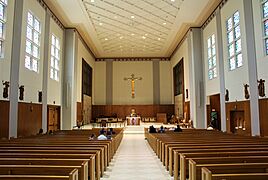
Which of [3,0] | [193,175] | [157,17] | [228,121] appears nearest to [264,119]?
[228,121]

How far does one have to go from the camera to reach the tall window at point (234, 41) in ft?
38.1

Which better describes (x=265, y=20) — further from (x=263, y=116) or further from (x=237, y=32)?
(x=263, y=116)

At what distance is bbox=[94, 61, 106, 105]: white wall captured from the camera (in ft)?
89.2

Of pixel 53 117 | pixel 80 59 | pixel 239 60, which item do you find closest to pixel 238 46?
pixel 239 60

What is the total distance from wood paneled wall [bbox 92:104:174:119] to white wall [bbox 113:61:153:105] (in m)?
0.64

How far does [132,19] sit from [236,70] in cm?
794

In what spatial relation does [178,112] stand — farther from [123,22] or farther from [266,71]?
[266,71]

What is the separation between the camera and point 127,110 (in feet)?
88.9

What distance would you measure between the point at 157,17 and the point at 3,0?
378 inches

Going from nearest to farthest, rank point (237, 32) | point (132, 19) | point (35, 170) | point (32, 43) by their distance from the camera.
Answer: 1. point (35, 170)
2. point (237, 32)
3. point (32, 43)
4. point (132, 19)

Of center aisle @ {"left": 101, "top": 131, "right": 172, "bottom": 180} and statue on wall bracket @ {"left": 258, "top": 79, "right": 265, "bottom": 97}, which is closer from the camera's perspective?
center aisle @ {"left": 101, "top": 131, "right": 172, "bottom": 180}

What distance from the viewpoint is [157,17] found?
16297mm

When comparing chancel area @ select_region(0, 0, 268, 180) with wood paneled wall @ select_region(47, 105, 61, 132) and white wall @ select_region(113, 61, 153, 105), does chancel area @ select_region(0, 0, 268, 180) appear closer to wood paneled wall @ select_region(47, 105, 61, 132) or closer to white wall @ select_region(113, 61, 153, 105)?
wood paneled wall @ select_region(47, 105, 61, 132)

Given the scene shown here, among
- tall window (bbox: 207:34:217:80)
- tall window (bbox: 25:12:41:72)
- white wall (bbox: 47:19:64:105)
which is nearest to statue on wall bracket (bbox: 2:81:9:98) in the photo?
tall window (bbox: 25:12:41:72)
